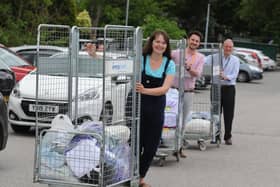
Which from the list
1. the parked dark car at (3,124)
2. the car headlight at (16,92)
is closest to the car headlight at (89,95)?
the parked dark car at (3,124)

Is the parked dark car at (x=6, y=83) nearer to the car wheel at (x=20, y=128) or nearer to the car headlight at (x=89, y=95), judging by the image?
the car wheel at (x=20, y=128)

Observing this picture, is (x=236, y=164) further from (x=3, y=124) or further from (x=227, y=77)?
(x=3, y=124)

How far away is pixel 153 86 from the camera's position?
7.79m

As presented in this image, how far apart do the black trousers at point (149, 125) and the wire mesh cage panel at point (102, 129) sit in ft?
0.80

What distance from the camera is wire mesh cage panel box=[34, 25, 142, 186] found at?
701 cm

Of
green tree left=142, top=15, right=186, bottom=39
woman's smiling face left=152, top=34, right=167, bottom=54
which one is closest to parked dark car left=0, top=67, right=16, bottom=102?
woman's smiling face left=152, top=34, right=167, bottom=54

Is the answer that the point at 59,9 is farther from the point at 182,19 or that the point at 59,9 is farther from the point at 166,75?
the point at 182,19

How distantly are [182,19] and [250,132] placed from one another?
159ft

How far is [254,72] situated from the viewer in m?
34.7

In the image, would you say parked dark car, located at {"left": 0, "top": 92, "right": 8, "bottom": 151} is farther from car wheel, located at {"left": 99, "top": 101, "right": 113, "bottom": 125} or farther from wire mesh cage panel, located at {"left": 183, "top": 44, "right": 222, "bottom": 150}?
wire mesh cage panel, located at {"left": 183, "top": 44, "right": 222, "bottom": 150}

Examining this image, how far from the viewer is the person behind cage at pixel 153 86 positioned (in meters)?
7.76

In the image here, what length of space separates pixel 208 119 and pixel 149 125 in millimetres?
4143

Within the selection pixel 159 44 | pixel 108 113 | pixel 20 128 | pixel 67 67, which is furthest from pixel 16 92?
pixel 108 113

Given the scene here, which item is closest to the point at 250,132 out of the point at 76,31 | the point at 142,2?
the point at 76,31
